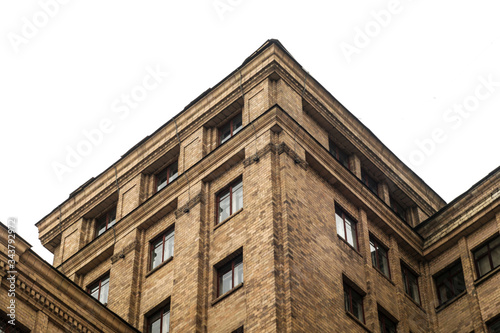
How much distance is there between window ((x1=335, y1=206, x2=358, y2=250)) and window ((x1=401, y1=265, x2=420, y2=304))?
13.5 ft

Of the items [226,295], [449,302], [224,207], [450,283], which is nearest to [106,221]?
[224,207]

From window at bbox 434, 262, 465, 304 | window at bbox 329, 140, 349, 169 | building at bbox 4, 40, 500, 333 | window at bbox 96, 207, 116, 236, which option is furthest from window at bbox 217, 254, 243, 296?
window at bbox 434, 262, 465, 304

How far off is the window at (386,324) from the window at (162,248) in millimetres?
10414

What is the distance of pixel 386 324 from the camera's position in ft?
146

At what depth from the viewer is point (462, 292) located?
4697cm

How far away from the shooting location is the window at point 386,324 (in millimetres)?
44000

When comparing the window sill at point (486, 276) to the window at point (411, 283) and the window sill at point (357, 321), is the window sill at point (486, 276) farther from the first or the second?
the window sill at point (357, 321)

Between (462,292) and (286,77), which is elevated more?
(286,77)

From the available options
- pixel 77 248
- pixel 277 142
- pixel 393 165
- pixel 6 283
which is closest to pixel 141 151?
pixel 77 248

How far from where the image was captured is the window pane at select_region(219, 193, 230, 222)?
44.7 metres

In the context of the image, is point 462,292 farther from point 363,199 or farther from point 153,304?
point 153,304

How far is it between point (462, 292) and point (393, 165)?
30.1ft

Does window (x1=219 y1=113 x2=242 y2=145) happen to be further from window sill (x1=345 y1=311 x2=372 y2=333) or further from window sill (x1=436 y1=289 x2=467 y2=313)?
window sill (x1=436 y1=289 x2=467 y2=313)

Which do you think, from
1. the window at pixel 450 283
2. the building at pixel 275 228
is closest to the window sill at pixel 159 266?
the building at pixel 275 228
